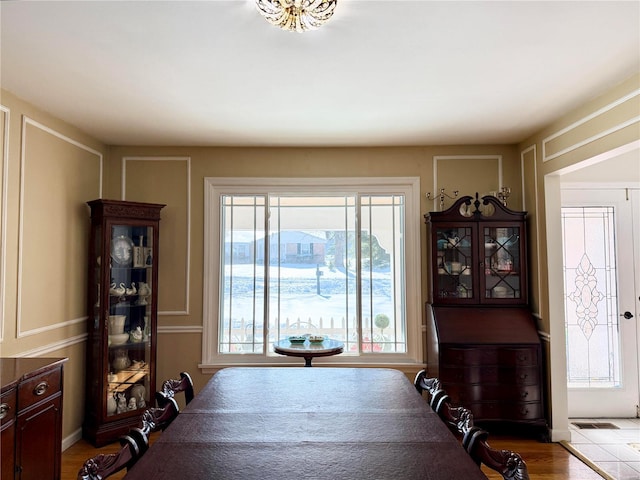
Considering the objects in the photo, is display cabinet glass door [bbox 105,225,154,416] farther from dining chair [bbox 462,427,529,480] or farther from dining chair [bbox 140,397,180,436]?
dining chair [bbox 462,427,529,480]

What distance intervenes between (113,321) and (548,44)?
367cm

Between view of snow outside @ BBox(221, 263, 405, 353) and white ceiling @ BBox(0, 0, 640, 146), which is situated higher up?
white ceiling @ BBox(0, 0, 640, 146)

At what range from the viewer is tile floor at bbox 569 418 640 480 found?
111 inches

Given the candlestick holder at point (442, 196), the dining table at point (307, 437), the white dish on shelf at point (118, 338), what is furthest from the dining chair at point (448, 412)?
the white dish on shelf at point (118, 338)

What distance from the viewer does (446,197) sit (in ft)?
12.6

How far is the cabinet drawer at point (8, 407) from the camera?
182cm

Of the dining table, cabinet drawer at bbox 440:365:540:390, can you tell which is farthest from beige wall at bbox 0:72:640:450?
the dining table

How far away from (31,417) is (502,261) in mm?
3547

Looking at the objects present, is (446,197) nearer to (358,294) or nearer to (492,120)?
(492,120)

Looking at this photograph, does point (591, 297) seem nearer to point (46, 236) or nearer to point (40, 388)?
point (40, 388)

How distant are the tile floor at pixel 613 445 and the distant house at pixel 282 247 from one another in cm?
266

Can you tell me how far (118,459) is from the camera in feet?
4.02

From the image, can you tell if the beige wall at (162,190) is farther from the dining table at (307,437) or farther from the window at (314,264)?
the dining table at (307,437)

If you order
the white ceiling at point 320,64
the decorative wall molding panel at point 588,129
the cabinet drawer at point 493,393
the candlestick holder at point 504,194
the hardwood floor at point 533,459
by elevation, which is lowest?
the hardwood floor at point 533,459
